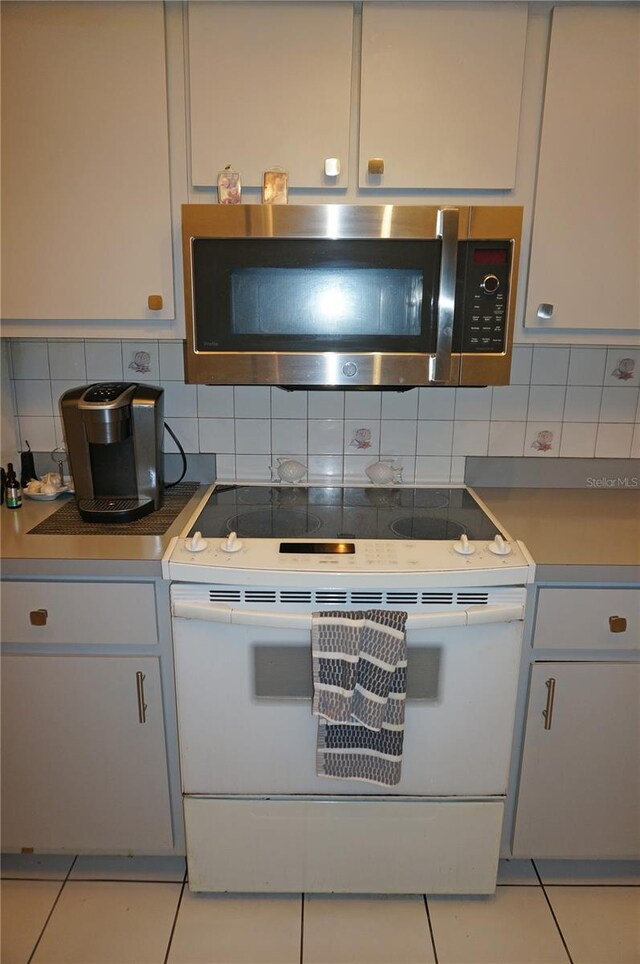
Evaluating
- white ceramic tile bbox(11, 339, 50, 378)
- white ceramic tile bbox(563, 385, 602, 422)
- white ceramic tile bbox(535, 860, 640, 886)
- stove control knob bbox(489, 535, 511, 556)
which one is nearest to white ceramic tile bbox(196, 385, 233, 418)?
white ceramic tile bbox(11, 339, 50, 378)

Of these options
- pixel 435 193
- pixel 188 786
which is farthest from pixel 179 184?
pixel 188 786

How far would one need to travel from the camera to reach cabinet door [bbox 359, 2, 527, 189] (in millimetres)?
1349

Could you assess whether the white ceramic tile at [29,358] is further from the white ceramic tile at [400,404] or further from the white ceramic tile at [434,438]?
the white ceramic tile at [434,438]

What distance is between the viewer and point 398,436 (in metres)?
1.87

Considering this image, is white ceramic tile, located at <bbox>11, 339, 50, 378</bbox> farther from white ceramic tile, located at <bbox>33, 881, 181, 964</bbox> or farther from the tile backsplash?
white ceramic tile, located at <bbox>33, 881, 181, 964</bbox>

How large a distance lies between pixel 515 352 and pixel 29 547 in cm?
140

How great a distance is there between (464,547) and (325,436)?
2.14 feet

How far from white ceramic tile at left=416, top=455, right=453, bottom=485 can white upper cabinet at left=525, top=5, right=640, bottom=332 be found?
1.69 feet

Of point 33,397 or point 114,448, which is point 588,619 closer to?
point 114,448

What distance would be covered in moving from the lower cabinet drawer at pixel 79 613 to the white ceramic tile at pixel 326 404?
2.44ft

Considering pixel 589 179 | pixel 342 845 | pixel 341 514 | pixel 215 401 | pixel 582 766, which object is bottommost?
pixel 342 845

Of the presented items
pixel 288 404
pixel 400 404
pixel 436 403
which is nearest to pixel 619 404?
pixel 436 403

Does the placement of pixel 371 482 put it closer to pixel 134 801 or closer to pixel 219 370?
pixel 219 370

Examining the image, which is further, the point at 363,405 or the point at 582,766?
the point at 363,405
